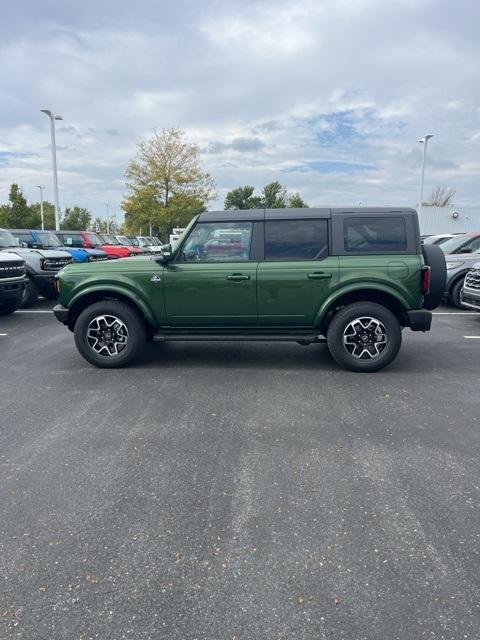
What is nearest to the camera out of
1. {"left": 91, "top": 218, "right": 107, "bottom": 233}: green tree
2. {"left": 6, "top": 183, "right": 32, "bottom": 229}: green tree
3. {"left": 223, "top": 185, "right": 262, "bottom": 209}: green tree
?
{"left": 6, "top": 183, "right": 32, "bottom": 229}: green tree

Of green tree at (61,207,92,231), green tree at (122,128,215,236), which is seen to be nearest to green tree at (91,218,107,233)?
green tree at (61,207,92,231)

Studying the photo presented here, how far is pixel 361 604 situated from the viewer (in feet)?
6.97

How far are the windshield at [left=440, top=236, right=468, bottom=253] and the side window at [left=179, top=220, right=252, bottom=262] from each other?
7.14 m

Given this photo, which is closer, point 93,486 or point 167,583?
point 167,583

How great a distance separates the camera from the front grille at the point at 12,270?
868cm

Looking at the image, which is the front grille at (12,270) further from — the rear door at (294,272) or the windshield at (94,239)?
the windshield at (94,239)

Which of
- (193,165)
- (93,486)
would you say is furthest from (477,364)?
(193,165)

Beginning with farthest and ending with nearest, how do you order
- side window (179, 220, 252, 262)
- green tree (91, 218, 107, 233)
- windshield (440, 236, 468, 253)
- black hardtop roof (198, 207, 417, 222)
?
green tree (91, 218, 107, 233), windshield (440, 236, 468, 253), side window (179, 220, 252, 262), black hardtop roof (198, 207, 417, 222)

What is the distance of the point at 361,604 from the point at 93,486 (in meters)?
1.81

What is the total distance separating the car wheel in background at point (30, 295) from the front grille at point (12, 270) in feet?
3.17

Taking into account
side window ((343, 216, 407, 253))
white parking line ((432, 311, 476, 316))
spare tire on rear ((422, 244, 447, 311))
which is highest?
side window ((343, 216, 407, 253))

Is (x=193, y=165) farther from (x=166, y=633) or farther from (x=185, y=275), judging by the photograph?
(x=166, y=633)

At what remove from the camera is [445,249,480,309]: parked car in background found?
10.2 metres

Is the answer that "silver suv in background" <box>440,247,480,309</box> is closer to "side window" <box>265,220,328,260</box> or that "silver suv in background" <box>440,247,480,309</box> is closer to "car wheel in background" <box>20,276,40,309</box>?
"side window" <box>265,220,328,260</box>
